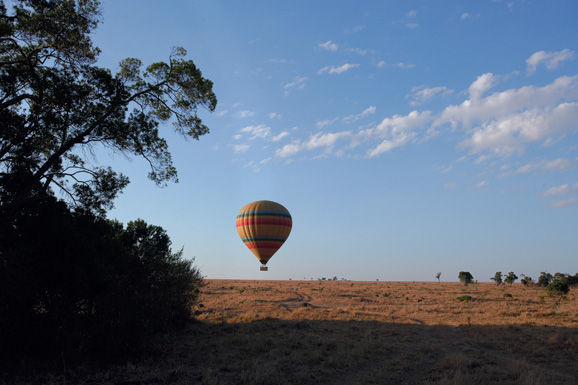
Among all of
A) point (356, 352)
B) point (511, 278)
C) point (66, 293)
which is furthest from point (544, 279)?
point (66, 293)

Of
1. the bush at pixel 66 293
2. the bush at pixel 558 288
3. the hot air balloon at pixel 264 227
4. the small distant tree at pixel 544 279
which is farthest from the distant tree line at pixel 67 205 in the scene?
the small distant tree at pixel 544 279

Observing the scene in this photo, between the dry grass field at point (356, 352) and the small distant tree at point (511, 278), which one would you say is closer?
the dry grass field at point (356, 352)

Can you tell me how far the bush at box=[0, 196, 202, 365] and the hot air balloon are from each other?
25.6 metres

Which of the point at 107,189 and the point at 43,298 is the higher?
the point at 107,189

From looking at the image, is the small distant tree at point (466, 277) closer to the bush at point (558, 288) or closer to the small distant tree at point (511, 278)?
the small distant tree at point (511, 278)

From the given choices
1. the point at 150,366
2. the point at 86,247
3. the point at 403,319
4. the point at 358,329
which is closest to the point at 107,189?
the point at 86,247

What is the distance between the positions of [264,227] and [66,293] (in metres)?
28.8

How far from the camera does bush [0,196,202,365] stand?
14047mm

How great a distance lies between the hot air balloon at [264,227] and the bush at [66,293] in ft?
84.1

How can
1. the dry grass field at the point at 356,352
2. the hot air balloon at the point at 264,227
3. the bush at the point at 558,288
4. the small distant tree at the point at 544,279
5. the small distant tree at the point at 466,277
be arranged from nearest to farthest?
the dry grass field at the point at 356,352 < the bush at the point at 558,288 < the hot air balloon at the point at 264,227 < the small distant tree at the point at 544,279 < the small distant tree at the point at 466,277

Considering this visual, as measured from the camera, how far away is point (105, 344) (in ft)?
51.2

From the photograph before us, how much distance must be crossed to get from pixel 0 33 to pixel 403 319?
3017 centimetres

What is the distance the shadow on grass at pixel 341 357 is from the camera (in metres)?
13.8

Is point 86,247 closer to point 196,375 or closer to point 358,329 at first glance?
point 196,375
